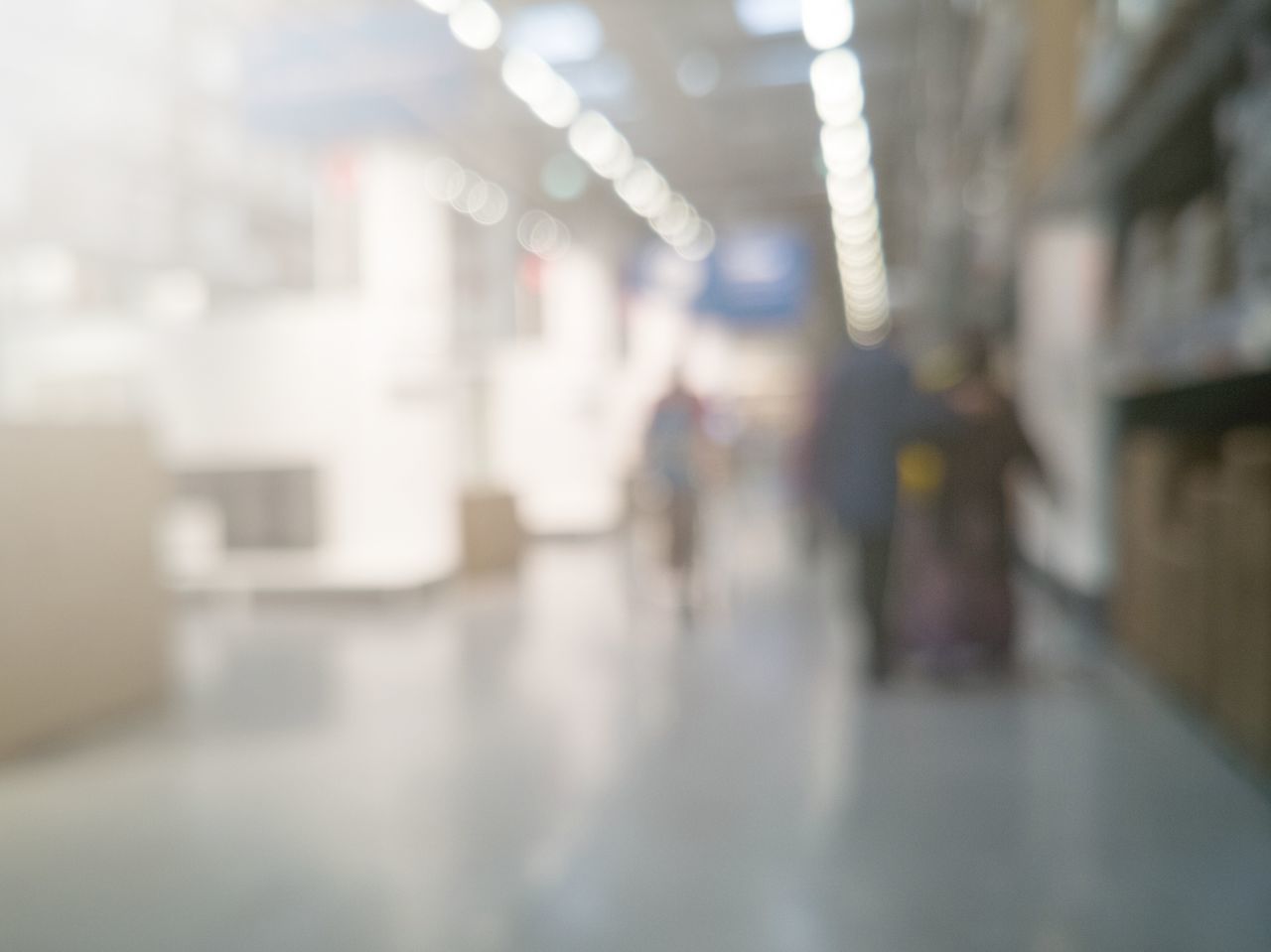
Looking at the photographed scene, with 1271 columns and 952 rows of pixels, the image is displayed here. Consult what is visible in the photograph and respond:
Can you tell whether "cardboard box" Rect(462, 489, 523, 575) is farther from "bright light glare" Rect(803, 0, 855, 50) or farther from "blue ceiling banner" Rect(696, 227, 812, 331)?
"blue ceiling banner" Rect(696, 227, 812, 331)

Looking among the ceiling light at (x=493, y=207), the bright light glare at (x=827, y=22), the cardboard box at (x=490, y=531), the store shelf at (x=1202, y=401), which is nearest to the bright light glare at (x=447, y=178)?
the ceiling light at (x=493, y=207)

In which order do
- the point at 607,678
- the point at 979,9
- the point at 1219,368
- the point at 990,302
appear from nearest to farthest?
the point at 1219,368, the point at 607,678, the point at 979,9, the point at 990,302

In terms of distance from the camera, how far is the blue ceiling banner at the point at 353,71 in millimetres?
5754

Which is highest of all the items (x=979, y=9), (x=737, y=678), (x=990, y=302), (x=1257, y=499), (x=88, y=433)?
(x=979, y=9)

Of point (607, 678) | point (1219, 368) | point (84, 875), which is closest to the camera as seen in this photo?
point (84, 875)

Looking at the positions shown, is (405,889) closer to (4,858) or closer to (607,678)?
(4,858)

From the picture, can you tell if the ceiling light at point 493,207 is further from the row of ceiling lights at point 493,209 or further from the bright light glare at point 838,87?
the bright light glare at point 838,87

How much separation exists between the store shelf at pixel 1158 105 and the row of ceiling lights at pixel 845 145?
118 centimetres

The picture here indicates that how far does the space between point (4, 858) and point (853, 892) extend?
225 centimetres

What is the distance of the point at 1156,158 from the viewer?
4.74 metres

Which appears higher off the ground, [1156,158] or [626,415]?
[1156,158]

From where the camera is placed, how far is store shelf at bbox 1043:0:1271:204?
9.98 feet

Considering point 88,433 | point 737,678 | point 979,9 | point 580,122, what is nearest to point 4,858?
point 88,433

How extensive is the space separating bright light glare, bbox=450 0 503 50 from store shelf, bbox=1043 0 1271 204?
13.2 ft
